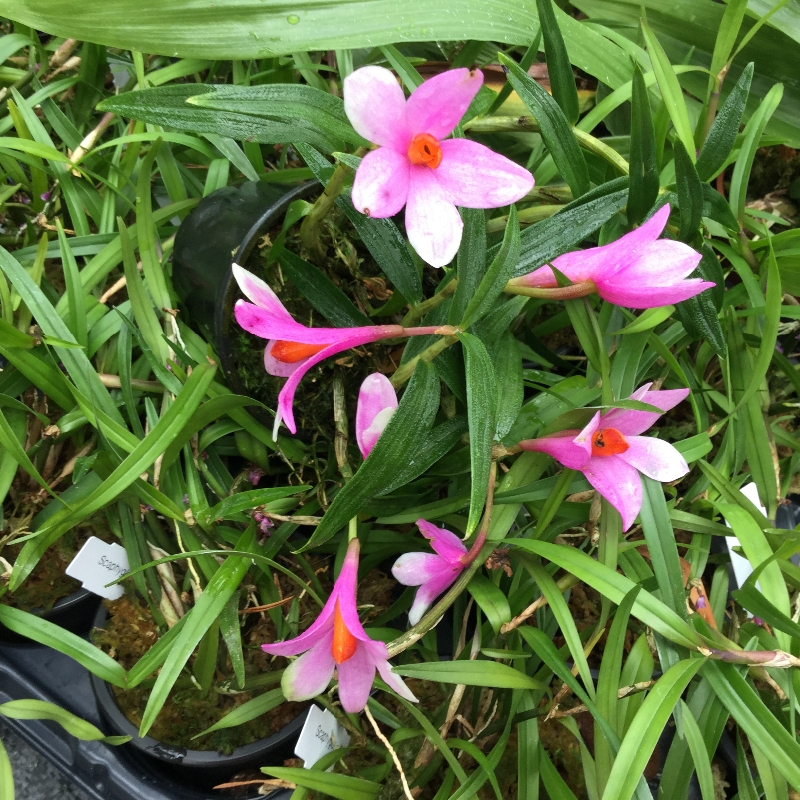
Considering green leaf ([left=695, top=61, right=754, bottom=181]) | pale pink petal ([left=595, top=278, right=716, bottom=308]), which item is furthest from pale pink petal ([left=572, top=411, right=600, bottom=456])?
green leaf ([left=695, top=61, right=754, bottom=181])

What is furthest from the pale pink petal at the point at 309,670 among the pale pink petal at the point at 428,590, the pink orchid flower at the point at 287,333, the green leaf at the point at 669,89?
the green leaf at the point at 669,89

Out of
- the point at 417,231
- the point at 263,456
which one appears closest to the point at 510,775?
the point at 263,456

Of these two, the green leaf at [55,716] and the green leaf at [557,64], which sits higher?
the green leaf at [557,64]

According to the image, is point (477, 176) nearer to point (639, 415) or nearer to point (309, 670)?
point (639, 415)

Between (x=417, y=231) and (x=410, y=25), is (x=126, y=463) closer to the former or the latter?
(x=417, y=231)

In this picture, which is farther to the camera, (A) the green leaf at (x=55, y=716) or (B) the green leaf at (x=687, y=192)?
(A) the green leaf at (x=55, y=716)

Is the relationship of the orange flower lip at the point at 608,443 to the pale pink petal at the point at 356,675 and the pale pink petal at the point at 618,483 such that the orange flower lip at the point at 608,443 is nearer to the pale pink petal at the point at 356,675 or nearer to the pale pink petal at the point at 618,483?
the pale pink petal at the point at 618,483

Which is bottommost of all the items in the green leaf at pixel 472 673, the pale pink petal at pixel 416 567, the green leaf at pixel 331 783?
the green leaf at pixel 331 783
